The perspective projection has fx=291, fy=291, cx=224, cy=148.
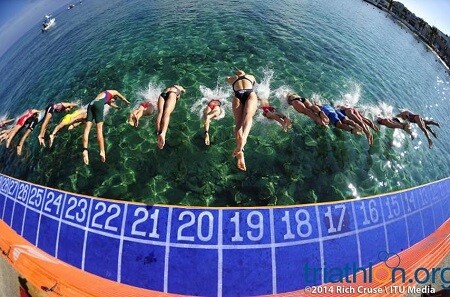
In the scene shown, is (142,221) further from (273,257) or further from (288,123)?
(288,123)

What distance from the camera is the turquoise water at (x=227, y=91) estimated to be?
935cm

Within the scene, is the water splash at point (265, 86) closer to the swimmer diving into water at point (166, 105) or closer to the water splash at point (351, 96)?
the water splash at point (351, 96)

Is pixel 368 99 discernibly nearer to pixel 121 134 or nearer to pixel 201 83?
pixel 201 83

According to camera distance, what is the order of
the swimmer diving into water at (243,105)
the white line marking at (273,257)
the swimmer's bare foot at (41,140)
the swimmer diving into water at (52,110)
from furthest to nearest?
1. the swimmer diving into water at (52,110)
2. the swimmer's bare foot at (41,140)
3. the swimmer diving into water at (243,105)
4. the white line marking at (273,257)

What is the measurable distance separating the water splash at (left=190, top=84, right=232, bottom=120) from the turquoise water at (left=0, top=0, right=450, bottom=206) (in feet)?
0.26

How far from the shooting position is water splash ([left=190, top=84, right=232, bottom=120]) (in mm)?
10930

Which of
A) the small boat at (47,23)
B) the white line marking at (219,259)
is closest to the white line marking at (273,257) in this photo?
the white line marking at (219,259)

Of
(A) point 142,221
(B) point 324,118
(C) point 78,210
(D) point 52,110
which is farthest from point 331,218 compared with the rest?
(D) point 52,110

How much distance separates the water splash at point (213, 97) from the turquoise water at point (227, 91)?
3.2 inches

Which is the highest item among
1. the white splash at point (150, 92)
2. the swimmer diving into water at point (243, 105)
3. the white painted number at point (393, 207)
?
the swimmer diving into water at point (243, 105)

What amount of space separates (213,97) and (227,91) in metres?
0.61

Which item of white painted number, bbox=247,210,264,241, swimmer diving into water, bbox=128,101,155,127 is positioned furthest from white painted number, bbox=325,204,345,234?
swimmer diving into water, bbox=128,101,155,127

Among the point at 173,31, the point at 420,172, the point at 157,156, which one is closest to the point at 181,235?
the point at 157,156

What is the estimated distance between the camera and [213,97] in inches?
457
